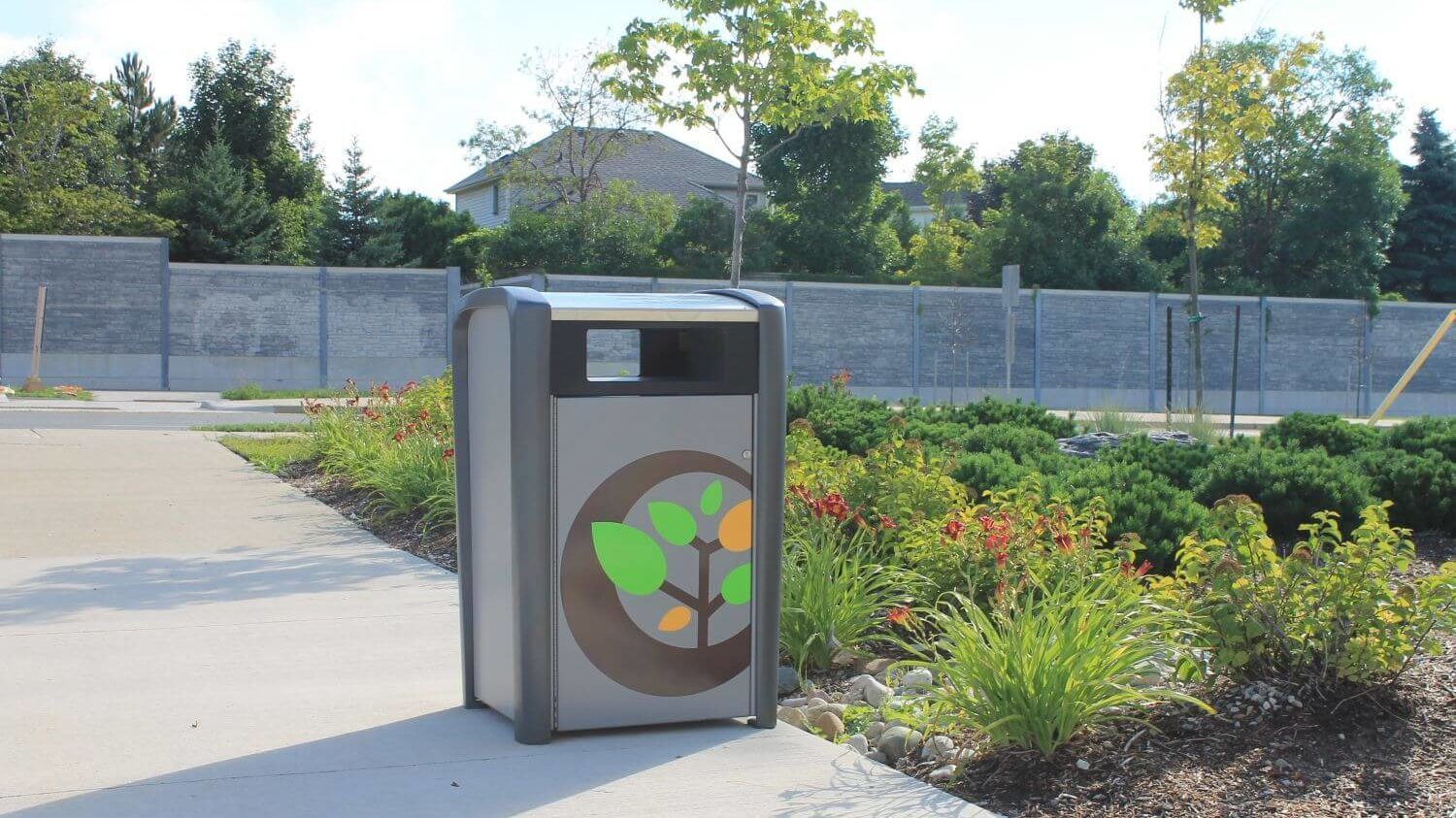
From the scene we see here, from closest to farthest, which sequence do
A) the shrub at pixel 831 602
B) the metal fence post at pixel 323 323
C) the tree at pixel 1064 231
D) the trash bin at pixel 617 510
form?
the trash bin at pixel 617 510 < the shrub at pixel 831 602 < the metal fence post at pixel 323 323 < the tree at pixel 1064 231

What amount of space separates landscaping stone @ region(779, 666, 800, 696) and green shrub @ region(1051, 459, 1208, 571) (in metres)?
2.32

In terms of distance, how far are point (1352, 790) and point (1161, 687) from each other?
2.61 feet

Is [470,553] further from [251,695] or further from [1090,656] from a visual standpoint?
[1090,656]

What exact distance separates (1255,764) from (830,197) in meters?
45.0

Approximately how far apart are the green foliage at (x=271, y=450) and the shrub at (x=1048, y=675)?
387 inches

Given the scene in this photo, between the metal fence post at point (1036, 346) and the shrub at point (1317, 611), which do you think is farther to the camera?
the metal fence post at point (1036, 346)

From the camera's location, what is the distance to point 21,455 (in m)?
13.8

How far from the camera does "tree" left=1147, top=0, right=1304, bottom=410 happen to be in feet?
69.9

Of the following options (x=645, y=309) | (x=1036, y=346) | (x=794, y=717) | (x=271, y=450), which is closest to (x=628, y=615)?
(x=794, y=717)

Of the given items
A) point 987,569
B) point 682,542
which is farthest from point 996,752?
point 987,569

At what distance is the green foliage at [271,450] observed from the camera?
13.4 meters

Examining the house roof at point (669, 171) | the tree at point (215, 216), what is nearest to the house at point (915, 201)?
the house roof at point (669, 171)

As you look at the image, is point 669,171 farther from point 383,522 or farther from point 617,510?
point 617,510

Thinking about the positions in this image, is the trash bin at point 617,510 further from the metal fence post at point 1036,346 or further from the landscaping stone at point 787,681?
the metal fence post at point 1036,346
